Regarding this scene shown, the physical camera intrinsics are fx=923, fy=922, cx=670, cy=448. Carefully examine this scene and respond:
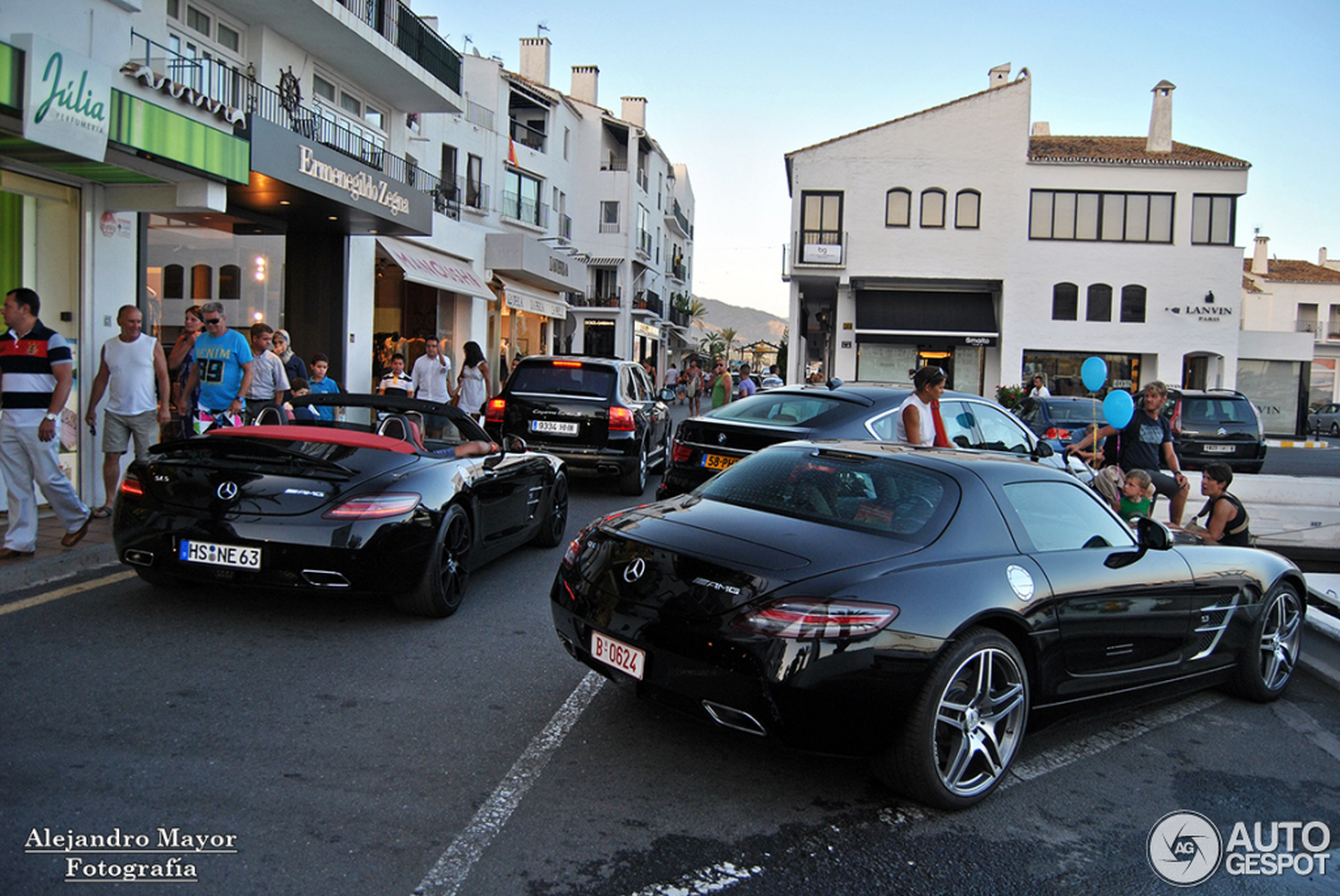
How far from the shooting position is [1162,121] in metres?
Answer: 36.9

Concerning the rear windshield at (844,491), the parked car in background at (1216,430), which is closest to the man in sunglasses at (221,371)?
the rear windshield at (844,491)

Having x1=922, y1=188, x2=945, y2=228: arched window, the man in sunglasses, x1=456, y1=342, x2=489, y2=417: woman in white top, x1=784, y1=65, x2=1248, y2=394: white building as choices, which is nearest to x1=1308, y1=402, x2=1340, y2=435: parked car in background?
x1=784, y1=65, x2=1248, y2=394: white building

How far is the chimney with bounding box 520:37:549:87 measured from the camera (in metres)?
48.8

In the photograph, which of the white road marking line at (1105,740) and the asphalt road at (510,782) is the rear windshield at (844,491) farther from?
the white road marking line at (1105,740)

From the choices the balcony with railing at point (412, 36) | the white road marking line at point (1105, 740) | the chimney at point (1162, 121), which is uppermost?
the chimney at point (1162, 121)

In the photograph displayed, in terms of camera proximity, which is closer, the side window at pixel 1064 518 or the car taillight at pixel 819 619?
the car taillight at pixel 819 619

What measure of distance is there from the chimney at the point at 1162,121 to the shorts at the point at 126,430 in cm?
3871

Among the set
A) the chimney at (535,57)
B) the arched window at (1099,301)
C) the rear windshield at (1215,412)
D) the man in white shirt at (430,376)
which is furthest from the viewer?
the chimney at (535,57)

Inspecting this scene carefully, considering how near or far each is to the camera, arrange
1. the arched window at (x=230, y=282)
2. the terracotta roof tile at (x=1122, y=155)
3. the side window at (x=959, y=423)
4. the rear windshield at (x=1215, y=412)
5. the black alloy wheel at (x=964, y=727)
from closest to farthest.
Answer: the black alloy wheel at (x=964, y=727)
the side window at (x=959, y=423)
the arched window at (x=230, y=282)
the rear windshield at (x=1215, y=412)
the terracotta roof tile at (x=1122, y=155)

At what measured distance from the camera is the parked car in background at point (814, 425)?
7.51m

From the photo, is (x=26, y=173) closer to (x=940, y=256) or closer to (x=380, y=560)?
(x=380, y=560)

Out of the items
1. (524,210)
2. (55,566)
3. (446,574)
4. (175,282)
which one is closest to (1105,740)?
(446,574)

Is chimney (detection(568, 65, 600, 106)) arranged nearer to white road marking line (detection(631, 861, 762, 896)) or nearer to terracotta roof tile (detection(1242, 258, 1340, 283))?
terracotta roof tile (detection(1242, 258, 1340, 283))

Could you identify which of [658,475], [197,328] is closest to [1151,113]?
[658,475]
